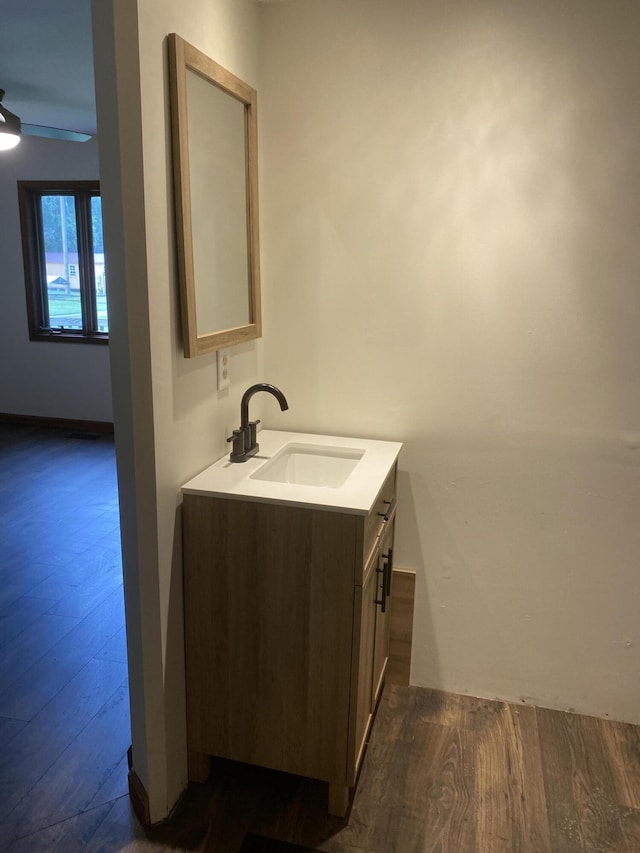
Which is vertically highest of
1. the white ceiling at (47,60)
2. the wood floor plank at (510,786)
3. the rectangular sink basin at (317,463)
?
the white ceiling at (47,60)

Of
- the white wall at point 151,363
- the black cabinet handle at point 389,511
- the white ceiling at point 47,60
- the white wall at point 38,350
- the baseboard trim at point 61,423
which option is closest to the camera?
the white wall at point 151,363

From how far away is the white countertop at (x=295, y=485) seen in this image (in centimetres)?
177

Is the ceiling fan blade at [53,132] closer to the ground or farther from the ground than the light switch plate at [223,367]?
farther from the ground

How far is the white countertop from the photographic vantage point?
5.82 ft

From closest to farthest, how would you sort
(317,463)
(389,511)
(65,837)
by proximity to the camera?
(65,837) < (389,511) < (317,463)

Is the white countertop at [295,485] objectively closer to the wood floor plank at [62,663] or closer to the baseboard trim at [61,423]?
the wood floor plank at [62,663]

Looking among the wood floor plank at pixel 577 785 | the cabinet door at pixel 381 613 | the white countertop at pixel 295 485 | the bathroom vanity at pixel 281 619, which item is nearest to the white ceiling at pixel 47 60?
the white countertop at pixel 295 485

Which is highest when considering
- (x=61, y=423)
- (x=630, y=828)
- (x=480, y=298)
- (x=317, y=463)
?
(x=480, y=298)

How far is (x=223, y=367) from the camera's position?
2.08 m

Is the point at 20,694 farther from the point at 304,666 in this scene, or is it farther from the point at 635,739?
the point at 635,739

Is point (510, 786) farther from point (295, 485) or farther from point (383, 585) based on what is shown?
point (295, 485)

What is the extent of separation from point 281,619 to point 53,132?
4.40 metres

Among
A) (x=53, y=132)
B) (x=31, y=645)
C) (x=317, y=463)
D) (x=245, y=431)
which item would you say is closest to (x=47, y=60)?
(x=53, y=132)

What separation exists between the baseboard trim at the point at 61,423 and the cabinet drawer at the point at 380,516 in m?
4.24
